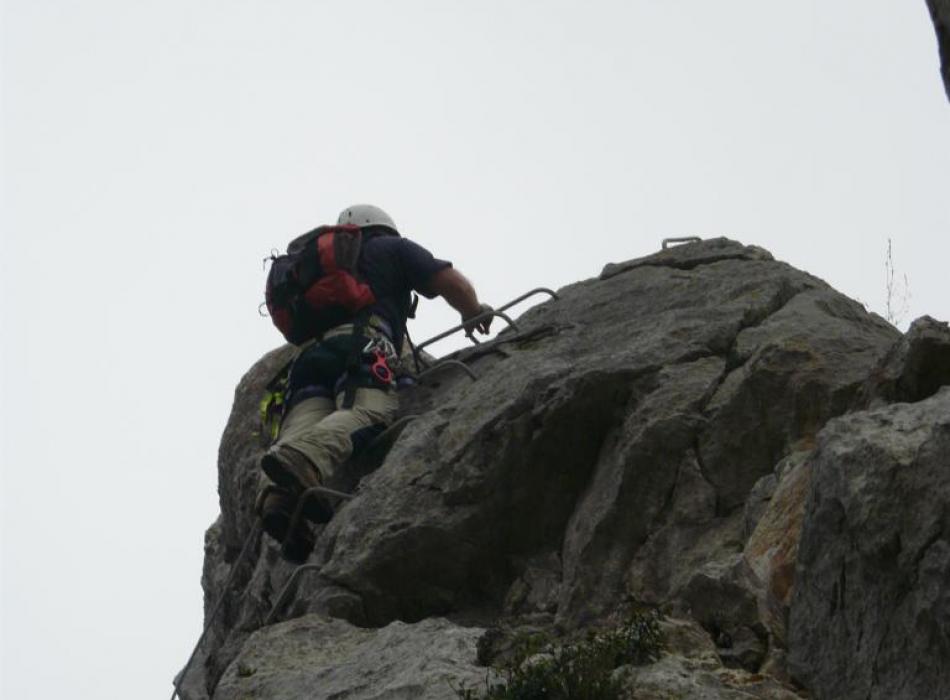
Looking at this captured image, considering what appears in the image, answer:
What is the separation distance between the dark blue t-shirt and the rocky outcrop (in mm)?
7761

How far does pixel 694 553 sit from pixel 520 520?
139cm

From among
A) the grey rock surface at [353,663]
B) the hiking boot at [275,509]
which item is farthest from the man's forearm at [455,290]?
the grey rock surface at [353,663]

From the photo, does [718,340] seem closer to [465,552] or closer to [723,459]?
[723,459]

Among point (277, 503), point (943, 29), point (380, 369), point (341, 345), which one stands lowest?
point (943, 29)

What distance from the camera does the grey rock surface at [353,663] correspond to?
6.14 metres

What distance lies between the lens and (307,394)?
11.5 meters

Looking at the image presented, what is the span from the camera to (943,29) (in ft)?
14.5

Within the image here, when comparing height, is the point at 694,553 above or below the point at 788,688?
above

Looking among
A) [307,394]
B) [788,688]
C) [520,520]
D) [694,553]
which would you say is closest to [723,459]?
[694,553]

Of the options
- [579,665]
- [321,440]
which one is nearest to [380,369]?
[321,440]

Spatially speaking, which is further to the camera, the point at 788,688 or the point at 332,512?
the point at 332,512

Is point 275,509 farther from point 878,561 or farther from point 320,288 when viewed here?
point 878,561

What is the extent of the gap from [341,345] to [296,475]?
65.5 inches

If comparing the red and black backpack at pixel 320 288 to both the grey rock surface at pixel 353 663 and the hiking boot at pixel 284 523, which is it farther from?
the grey rock surface at pixel 353 663
